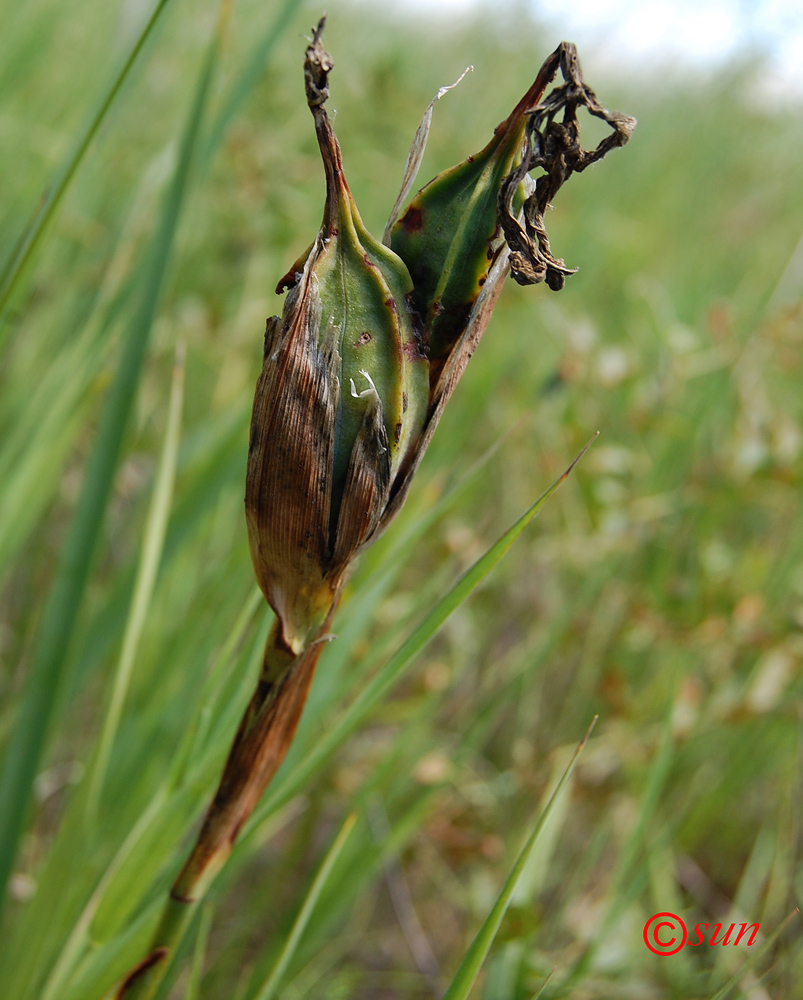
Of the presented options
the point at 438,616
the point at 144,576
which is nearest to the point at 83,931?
the point at 144,576

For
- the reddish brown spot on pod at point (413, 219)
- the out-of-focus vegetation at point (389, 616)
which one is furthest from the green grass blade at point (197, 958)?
the reddish brown spot on pod at point (413, 219)

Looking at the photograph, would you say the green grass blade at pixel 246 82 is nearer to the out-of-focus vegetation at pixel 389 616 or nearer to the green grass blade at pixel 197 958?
the out-of-focus vegetation at pixel 389 616

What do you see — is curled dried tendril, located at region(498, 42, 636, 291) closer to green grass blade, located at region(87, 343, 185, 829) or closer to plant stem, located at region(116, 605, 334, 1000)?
plant stem, located at region(116, 605, 334, 1000)

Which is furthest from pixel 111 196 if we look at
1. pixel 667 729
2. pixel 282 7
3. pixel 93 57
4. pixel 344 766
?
pixel 667 729

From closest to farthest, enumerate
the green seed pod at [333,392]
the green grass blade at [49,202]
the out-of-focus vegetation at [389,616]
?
the green seed pod at [333,392]
the green grass blade at [49,202]
the out-of-focus vegetation at [389,616]

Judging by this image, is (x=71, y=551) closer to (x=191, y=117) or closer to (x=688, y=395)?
(x=191, y=117)

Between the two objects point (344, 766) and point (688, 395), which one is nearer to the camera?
point (344, 766)
